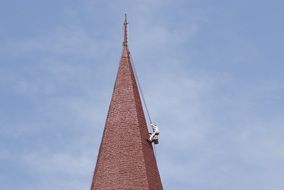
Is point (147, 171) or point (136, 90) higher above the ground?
point (136, 90)

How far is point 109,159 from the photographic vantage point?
126 ft

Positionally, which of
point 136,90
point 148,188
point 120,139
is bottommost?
point 148,188

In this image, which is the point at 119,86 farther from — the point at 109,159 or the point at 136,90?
the point at 109,159

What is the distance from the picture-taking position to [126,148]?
38625mm

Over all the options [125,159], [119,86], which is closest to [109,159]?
[125,159]

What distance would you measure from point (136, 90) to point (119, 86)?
2.69 ft

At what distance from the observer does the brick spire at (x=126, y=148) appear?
37719 mm

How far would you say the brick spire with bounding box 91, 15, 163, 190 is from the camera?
3772cm

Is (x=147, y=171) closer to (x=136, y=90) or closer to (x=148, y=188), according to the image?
(x=148, y=188)

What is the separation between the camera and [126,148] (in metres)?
38.6

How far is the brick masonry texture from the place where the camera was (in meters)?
37.7

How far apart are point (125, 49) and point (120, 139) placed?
539cm

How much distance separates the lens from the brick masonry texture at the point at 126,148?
37.7 meters

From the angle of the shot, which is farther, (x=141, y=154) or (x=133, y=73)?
(x=133, y=73)
